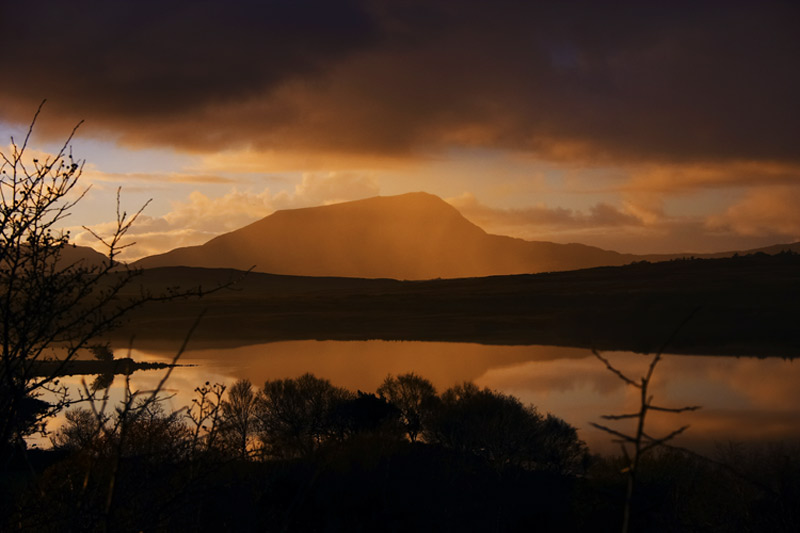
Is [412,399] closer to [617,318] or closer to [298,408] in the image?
[298,408]

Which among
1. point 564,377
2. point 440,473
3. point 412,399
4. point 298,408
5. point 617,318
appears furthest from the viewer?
point 617,318

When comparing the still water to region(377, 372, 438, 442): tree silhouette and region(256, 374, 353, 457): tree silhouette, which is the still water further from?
region(256, 374, 353, 457): tree silhouette

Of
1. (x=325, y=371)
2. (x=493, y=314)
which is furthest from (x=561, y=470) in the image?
(x=493, y=314)

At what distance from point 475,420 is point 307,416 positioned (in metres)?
15.9

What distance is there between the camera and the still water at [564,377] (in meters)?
96.6

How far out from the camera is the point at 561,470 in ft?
228

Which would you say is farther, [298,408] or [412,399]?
[412,399]

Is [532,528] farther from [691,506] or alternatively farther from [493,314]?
[493,314]

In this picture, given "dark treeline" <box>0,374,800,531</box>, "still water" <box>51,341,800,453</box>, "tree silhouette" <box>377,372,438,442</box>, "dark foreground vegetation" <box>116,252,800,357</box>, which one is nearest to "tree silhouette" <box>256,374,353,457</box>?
"dark treeline" <box>0,374,800,531</box>

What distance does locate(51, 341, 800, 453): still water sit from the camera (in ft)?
317

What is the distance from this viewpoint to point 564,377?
130 m

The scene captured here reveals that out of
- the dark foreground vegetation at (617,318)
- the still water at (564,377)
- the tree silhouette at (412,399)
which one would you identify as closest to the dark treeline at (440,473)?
the tree silhouette at (412,399)

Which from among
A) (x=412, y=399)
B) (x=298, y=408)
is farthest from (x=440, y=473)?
(x=298, y=408)

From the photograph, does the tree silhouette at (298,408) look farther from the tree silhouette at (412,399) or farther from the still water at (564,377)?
the still water at (564,377)
